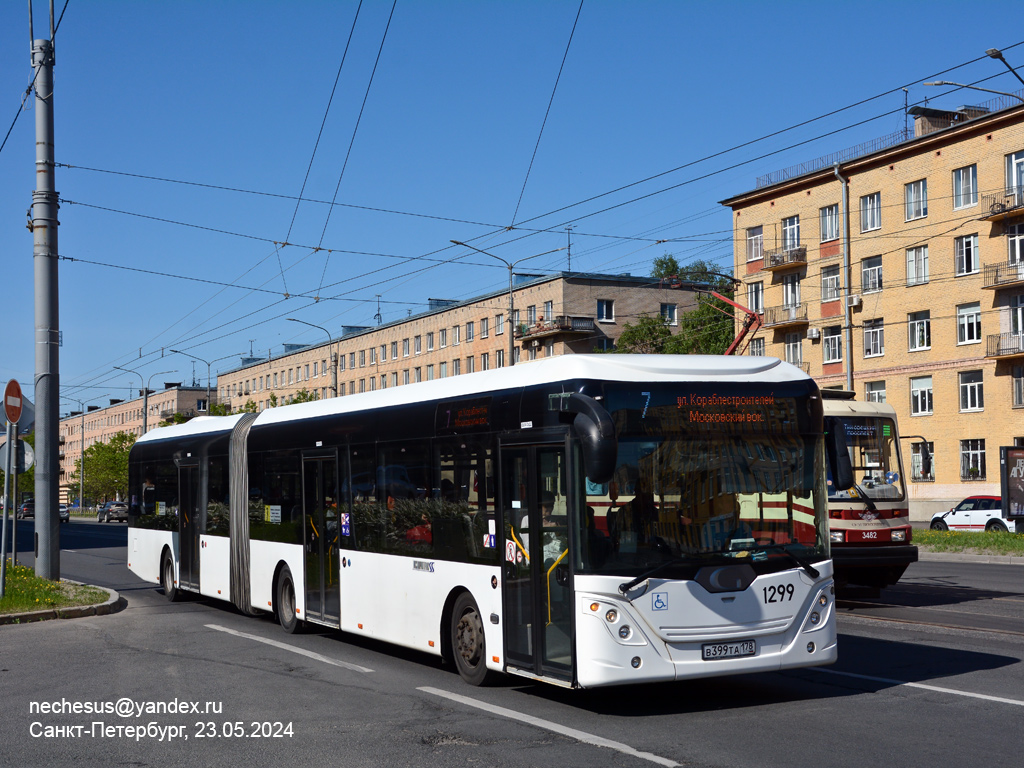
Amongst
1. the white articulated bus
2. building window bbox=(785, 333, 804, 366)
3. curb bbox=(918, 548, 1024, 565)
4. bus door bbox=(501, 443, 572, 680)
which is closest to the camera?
the white articulated bus

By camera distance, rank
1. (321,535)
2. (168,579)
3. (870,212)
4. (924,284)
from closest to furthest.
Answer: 1. (321,535)
2. (168,579)
3. (924,284)
4. (870,212)

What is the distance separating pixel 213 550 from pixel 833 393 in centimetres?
959

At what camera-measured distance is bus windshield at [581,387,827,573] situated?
8.41 metres

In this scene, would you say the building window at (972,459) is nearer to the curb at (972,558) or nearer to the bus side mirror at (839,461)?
the curb at (972,558)

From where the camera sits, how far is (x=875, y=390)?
53.0 meters

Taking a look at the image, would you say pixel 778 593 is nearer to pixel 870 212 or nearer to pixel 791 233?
pixel 870 212

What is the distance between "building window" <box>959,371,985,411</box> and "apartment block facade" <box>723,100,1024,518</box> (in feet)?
0.19

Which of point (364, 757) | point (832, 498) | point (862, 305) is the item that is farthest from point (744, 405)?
point (862, 305)

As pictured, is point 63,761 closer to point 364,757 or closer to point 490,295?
point 364,757

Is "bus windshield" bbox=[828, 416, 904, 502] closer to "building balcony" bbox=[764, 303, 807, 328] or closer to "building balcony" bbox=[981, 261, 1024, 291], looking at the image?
"building balcony" bbox=[981, 261, 1024, 291]

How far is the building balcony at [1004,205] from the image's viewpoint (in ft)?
149

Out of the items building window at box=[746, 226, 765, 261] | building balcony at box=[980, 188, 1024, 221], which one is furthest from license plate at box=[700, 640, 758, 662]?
building window at box=[746, 226, 765, 261]

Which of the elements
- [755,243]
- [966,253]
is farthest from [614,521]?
[755,243]

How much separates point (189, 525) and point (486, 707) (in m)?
10.6
